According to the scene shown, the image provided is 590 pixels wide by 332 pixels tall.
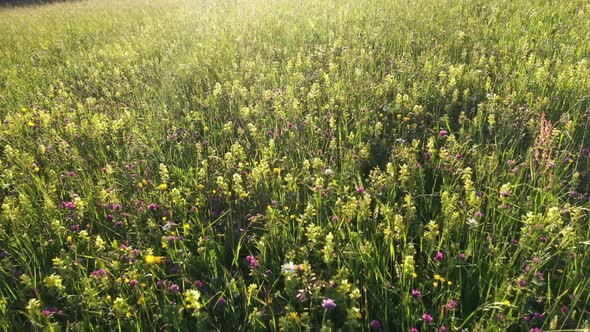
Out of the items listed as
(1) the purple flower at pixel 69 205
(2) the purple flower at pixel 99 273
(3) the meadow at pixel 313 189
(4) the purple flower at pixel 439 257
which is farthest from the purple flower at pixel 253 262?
(1) the purple flower at pixel 69 205

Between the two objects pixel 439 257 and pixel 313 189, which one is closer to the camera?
pixel 439 257

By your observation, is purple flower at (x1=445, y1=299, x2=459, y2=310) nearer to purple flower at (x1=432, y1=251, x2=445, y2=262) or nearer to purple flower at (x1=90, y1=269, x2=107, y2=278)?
purple flower at (x1=432, y1=251, x2=445, y2=262)

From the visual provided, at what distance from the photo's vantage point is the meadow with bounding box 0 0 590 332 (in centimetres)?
178

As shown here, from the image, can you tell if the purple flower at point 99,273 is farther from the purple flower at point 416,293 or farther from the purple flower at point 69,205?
the purple flower at point 416,293

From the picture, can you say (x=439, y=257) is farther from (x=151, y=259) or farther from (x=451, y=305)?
(x=151, y=259)

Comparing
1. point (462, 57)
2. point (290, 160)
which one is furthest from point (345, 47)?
point (290, 160)

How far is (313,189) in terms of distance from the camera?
7.55 ft

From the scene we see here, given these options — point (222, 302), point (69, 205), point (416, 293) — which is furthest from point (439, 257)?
point (69, 205)

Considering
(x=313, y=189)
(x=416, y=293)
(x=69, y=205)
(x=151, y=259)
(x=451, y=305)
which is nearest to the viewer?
(x=451, y=305)

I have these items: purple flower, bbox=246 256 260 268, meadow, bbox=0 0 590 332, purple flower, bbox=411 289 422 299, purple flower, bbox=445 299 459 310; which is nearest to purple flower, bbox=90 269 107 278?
meadow, bbox=0 0 590 332

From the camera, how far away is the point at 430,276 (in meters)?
1.95

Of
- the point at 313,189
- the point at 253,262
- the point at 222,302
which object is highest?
the point at 313,189

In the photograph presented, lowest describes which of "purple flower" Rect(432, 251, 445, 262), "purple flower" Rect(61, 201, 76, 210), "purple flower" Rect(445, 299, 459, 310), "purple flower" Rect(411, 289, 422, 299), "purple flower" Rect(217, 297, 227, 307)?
"purple flower" Rect(217, 297, 227, 307)

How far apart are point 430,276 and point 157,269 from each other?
1.45 m
